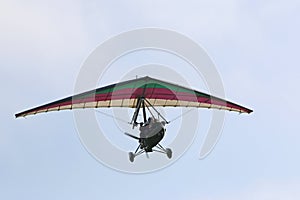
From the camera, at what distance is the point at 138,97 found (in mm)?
40562

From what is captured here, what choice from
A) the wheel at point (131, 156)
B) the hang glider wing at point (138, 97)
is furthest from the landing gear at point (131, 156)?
the hang glider wing at point (138, 97)

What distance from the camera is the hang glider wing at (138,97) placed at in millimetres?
37906

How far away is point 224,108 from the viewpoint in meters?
42.6

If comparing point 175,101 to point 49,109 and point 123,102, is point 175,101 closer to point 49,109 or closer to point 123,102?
point 123,102

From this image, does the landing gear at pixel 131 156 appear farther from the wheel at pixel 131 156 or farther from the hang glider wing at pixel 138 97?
the hang glider wing at pixel 138 97

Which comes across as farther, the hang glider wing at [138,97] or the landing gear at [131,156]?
the hang glider wing at [138,97]

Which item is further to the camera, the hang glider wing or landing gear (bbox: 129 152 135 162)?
the hang glider wing

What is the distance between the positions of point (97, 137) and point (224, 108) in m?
8.69

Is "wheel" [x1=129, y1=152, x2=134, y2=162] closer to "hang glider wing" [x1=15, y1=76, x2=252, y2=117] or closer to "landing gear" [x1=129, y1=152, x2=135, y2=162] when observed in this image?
"landing gear" [x1=129, y1=152, x2=135, y2=162]

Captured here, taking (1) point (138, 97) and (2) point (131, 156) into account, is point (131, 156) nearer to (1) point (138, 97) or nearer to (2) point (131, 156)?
(2) point (131, 156)

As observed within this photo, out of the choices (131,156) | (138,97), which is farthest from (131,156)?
(138,97)

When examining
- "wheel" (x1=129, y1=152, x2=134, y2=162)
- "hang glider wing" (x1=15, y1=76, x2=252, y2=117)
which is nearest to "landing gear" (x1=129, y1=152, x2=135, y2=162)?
"wheel" (x1=129, y1=152, x2=134, y2=162)

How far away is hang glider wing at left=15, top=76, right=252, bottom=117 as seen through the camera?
3791 centimetres

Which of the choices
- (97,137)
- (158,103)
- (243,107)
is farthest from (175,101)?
(97,137)
